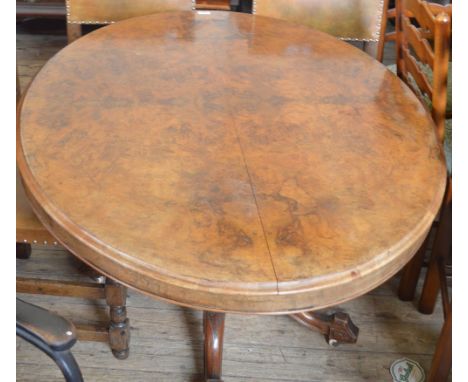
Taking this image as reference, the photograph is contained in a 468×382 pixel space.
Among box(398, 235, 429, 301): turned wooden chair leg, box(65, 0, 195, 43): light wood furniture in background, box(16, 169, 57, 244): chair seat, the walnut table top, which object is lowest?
box(398, 235, 429, 301): turned wooden chair leg

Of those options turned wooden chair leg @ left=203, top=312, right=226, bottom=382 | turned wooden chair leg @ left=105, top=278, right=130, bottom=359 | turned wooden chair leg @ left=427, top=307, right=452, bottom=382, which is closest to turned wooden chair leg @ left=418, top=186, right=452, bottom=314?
turned wooden chair leg @ left=427, top=307, right=452, bottom=382

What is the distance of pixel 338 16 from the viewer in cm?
196

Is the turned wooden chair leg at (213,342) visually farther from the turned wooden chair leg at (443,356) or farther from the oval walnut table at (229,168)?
the turned wooden chair leg at (443,356)

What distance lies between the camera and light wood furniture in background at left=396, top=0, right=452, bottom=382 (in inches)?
51.7

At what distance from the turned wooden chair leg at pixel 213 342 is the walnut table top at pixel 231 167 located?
20.7 inches

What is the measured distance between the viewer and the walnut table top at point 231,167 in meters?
0.93

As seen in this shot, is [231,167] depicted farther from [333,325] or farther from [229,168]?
[333,325]

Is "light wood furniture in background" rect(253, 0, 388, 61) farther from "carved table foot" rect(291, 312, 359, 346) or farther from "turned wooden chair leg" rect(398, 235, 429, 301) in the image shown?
"carved table foot" rect(291, 312, 359, 346)

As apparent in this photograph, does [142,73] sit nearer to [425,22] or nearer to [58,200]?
[58,200]

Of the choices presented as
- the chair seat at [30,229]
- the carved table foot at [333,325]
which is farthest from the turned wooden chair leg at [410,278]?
the chair seat at [30,229]

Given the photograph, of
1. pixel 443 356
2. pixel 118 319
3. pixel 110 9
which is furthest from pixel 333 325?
pixel 110 9

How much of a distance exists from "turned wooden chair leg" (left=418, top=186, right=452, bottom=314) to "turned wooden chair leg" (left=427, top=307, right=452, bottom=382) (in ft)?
0.72

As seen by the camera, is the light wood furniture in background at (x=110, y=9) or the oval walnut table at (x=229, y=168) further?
the light wood furniture in background at (x=110, y=9)

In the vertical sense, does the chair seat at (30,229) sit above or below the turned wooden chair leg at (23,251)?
above
